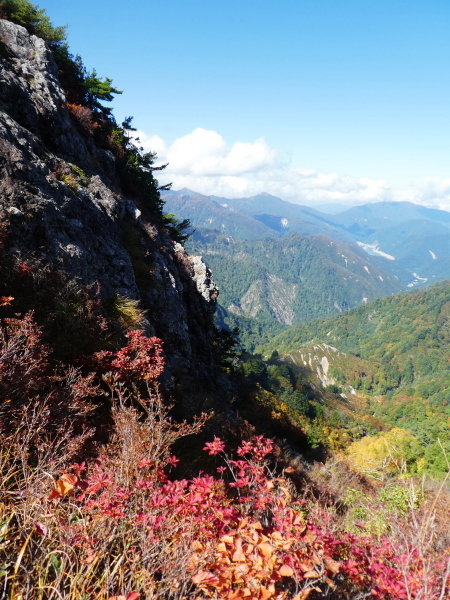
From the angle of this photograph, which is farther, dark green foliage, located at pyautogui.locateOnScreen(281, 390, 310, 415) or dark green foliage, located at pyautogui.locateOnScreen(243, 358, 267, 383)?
dark green foliage, located at pyautogui.locateOnScreen(243, 358, 267, 383)

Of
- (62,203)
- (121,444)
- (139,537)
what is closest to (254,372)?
(62,203)

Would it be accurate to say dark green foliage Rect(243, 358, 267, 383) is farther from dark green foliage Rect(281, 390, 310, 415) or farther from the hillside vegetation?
the hillside vegetation

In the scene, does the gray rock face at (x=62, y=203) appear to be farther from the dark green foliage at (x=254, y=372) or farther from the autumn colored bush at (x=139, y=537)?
the dark green foliage at (x=254, y=372)


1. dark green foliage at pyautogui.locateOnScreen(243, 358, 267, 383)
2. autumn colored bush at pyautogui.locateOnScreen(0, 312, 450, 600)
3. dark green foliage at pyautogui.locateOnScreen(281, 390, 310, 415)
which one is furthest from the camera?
dark green foliage at pyautogui.locateOnScreen(243, 358, 267, 383)

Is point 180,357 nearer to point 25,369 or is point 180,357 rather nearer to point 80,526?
point 25,369

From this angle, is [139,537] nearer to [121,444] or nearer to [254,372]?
[121,444]

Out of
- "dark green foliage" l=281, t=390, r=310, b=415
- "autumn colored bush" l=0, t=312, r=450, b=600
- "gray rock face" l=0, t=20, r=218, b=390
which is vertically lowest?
"dark green foliage" l=281, t=390, r=310, b=415

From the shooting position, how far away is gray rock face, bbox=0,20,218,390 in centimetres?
802

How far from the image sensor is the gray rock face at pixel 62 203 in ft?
26.3

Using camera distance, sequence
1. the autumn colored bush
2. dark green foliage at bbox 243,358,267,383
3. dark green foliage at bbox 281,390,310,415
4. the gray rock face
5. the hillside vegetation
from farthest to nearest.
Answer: dark green foliage at bbox 243,358,267,383, dark green foliage at bbox 281,390,310,415, the gray rock face, the hillside vegetation, the autumn colored bush

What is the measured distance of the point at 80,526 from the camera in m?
2.49

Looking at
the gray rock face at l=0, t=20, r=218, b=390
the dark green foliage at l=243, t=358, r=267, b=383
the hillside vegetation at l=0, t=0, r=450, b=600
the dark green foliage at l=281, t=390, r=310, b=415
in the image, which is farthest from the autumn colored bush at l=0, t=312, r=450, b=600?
the dark green foliage at l=281, t=390, r=310, b=415

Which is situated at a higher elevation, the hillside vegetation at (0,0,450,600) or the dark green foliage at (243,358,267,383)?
the hillside vegetation at (0,0,450,600)

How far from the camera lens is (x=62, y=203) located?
9.42 metres
